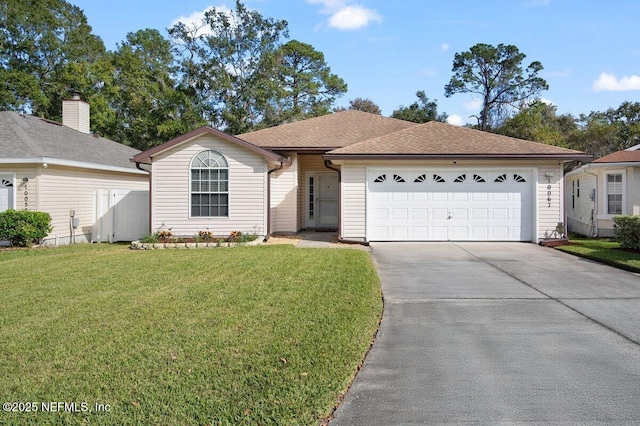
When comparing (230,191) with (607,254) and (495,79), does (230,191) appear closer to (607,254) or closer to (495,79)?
(607,254)

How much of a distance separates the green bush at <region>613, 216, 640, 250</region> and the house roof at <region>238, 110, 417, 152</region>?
8.70 meters

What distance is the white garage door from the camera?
14062 millimetres

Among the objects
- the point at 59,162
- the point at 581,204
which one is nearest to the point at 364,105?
the point at 581,204

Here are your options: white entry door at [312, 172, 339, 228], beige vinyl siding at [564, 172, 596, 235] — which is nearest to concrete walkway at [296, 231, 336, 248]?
white entry door at [312, 172, 339, 228]

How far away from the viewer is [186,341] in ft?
16.1

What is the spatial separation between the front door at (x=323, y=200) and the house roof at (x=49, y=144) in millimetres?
7317

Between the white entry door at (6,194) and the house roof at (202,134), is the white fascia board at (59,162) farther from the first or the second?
the house roof at (202,134)

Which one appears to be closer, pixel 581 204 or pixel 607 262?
pixel 607 262

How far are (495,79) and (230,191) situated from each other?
36419mm

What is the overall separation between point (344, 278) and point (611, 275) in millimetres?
5277

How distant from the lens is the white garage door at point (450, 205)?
1406 cm

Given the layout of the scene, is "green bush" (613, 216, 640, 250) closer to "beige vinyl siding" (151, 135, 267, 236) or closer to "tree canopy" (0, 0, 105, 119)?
"beige vinyl siding" (151, 135, 267, 236)

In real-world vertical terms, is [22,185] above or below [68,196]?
above

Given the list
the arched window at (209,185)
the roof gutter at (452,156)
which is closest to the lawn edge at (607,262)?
the roof gutter at (452,156)
